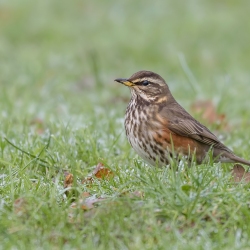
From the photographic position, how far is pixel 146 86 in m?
7.28

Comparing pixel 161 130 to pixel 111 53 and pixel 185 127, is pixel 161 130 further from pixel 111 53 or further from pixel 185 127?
pixel 111 53

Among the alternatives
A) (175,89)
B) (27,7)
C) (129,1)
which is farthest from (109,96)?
(129,1)

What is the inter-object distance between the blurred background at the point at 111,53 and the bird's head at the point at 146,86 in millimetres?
1833

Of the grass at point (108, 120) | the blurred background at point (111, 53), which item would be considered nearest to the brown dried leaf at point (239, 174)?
the grass at point (108, 120)

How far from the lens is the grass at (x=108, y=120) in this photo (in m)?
5.09

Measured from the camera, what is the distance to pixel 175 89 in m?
12.0

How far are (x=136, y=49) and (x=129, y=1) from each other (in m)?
4.76

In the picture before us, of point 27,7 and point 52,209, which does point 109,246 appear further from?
point 27,7

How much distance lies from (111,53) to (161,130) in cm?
853

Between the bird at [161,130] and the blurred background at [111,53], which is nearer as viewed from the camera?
the bird at [161,130]

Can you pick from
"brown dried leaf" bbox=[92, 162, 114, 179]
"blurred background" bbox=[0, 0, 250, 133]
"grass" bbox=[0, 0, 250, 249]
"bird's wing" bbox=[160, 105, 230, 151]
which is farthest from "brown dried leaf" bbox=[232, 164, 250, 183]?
"blurred background" bbox=[0, 0, 250, 133]

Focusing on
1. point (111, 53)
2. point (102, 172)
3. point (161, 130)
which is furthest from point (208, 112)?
point (111, 53)

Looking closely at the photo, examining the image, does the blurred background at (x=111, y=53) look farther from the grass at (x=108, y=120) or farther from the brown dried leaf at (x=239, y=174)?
the brown dried leaf at (x=239, y=174)

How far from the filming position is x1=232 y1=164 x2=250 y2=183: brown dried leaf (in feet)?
20.1
